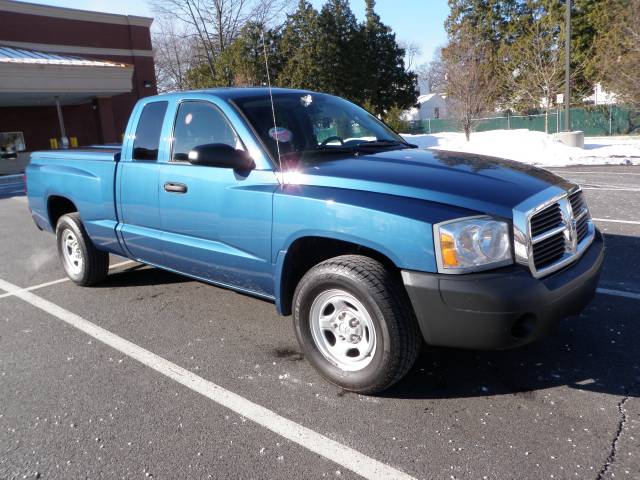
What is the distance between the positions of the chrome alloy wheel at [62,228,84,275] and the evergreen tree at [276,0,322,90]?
97.6ft

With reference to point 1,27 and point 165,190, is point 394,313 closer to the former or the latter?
point 165,190

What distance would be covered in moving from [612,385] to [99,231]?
438cm

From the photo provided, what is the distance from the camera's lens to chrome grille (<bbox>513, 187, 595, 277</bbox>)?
2848 millimetres

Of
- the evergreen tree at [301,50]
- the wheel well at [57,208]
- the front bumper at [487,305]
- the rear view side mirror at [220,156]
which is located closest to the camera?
the front bumper at [487,305]

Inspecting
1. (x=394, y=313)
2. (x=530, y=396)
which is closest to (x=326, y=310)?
(x=394, y=313)

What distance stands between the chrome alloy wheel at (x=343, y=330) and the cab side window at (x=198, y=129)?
1.33m

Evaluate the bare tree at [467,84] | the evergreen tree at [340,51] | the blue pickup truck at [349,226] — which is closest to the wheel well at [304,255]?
the blue pickup truck at [349,226]

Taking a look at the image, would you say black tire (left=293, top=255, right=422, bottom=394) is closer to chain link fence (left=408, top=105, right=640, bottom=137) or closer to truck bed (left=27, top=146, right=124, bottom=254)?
truck bed (left=27, top=146, right=124, bottom=254)

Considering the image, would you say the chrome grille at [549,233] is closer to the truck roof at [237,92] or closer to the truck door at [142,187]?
A: the truck roof at [237,92]

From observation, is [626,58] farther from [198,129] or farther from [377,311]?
[377,311]

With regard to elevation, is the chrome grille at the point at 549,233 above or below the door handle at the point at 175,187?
below

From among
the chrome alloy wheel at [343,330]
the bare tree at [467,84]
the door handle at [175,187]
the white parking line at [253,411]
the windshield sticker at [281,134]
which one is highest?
the bare tree at [467,84]

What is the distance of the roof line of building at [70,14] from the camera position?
98.1ft

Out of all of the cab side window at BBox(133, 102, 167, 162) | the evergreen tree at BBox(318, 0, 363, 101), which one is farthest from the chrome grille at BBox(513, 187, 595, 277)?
the evergreen tree at BBox(318, 0, 363, 101)
